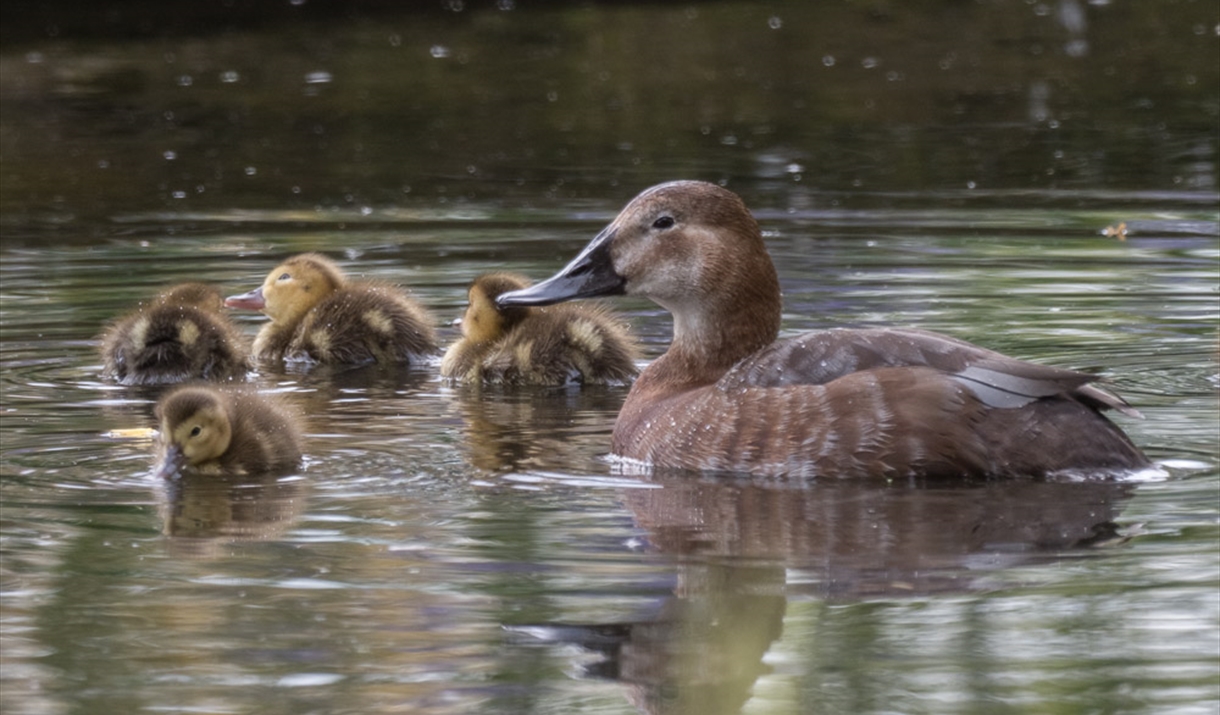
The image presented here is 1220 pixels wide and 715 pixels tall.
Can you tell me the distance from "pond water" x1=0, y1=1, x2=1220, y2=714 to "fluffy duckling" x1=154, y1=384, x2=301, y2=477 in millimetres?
94

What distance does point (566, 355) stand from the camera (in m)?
8.15

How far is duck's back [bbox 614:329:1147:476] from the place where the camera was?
5848 millimetres

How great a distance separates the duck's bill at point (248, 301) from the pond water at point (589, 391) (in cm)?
57

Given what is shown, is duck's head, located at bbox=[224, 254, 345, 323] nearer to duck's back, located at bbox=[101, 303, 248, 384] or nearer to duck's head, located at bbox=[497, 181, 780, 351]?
duck's back, located at bbox=[101, 303, 248, 384]

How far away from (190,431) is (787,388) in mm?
1756

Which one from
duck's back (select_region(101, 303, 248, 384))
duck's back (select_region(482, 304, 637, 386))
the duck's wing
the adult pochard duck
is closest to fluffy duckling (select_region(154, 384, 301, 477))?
the adult pochard duck

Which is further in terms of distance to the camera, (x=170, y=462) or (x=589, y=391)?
(x=589, y=391)

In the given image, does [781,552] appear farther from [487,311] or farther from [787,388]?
[487,311]

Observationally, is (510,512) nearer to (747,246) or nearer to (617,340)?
(747,246)

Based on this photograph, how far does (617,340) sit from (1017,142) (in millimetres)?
6691

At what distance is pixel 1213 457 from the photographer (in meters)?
6.20

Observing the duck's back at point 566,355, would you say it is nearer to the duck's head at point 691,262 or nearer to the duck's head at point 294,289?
the duck's head at point 691,262

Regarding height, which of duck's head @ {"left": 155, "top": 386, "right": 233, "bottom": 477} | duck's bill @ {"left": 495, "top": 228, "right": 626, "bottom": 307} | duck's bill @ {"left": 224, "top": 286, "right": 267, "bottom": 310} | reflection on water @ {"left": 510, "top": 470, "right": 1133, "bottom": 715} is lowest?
reflection on water @ {"left": 510, "top": 470, "right": 1133, "bottom": 715}

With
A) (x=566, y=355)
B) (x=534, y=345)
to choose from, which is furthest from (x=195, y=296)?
(x=566, y=355)
